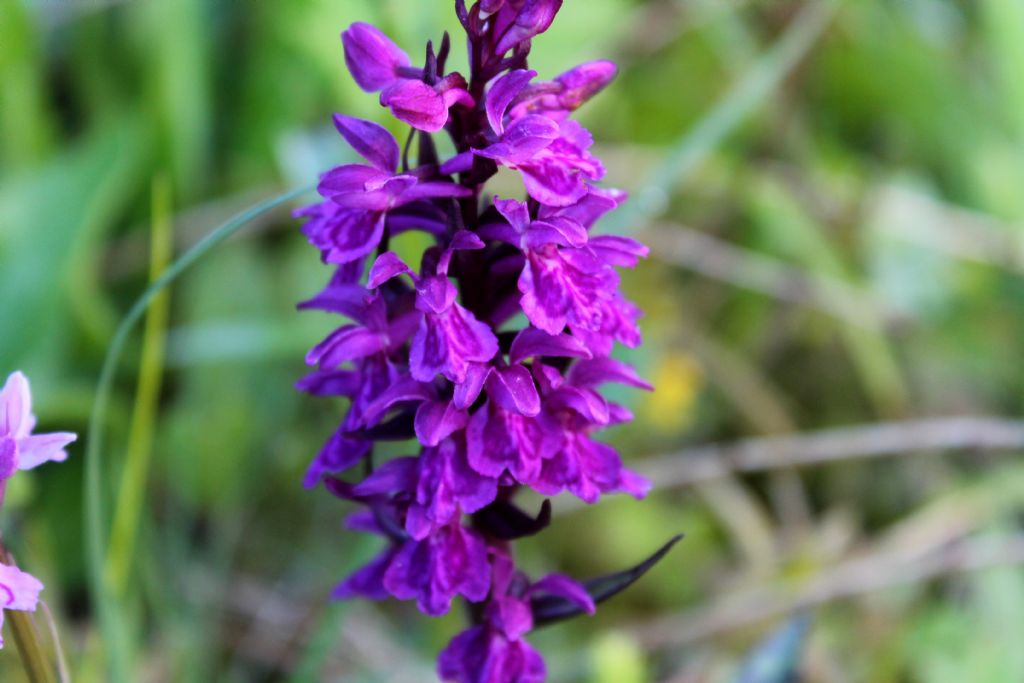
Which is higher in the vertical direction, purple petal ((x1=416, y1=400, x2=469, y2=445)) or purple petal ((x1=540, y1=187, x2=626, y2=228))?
purple petal ((x1=540, y1=187, x2=626, y2=228))

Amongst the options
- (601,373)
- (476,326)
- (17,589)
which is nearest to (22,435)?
(17,589)

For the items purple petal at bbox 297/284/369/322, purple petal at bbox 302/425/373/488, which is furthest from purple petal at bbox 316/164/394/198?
purple petal at bbox 302/425/373/488

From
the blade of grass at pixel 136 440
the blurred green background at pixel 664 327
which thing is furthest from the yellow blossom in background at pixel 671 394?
the blade of grass at pixel 136 440

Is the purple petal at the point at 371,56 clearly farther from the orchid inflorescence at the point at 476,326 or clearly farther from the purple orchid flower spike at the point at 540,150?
the purple orchid flower spike at the point at 540,150

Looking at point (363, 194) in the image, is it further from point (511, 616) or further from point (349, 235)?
point (511, 616)

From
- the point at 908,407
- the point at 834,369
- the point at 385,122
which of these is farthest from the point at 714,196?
the point at 385,122

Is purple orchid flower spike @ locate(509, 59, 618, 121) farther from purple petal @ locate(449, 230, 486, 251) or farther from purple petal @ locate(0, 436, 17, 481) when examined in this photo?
purple petal @ locate(0, 436, 17, 481)
